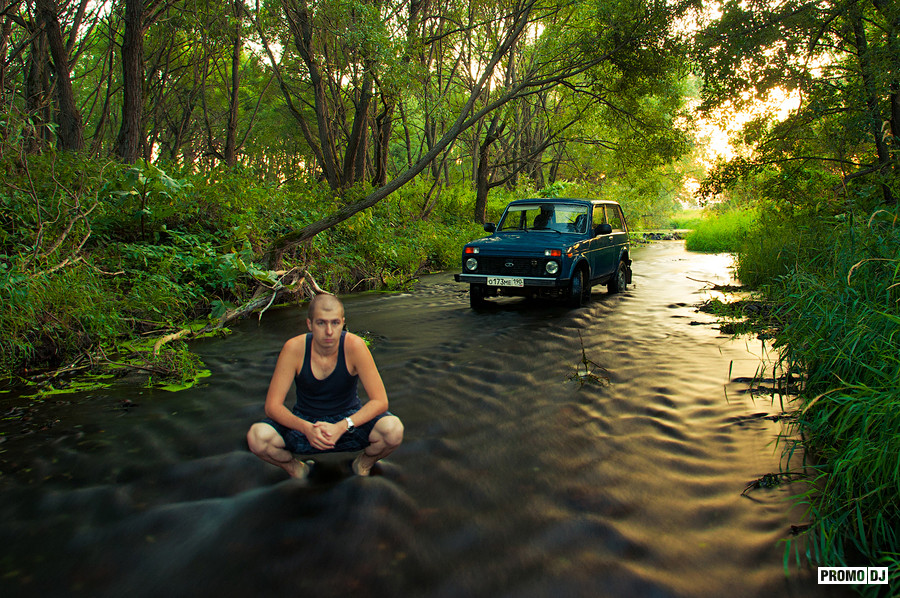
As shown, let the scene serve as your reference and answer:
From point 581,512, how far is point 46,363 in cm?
626

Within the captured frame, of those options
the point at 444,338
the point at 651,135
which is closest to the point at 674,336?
the point at 444,338

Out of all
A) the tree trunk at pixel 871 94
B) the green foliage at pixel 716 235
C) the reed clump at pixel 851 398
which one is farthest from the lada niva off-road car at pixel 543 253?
the green foliage at pixel 716 235

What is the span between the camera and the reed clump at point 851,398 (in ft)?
8.78

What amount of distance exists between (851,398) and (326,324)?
2.92 metres

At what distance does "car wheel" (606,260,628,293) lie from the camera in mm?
12260

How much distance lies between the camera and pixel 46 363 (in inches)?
252

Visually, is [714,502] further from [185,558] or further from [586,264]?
[586,264]

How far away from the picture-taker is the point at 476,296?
10.3m

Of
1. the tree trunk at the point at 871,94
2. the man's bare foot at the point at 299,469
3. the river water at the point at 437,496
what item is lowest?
the river water at the point at 437,496

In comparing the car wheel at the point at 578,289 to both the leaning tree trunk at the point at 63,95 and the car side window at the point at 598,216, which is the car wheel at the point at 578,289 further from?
the leaning tree trunk at the point at 63,95

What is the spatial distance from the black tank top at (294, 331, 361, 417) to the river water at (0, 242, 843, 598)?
489 mm

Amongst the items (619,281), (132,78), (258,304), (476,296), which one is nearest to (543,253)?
(476,296)

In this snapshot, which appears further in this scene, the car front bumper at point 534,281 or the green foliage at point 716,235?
the green foliage at point 716,235

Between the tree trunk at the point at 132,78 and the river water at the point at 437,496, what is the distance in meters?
8.21
